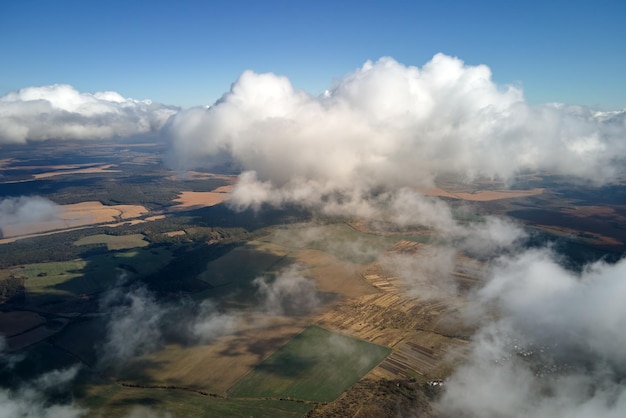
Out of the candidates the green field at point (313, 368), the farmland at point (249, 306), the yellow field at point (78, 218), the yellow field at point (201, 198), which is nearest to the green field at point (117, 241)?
the farmland at point (249, 306)

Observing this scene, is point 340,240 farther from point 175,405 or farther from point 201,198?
point 201,198

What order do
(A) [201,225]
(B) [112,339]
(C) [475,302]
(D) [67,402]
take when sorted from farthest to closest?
(A) [201,225]
(C) [475,302]
(B) [112,339]
(D) [67,402]

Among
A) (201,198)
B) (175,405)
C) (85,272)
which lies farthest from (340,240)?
(201,198)

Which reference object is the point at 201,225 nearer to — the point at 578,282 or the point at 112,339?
the point at 112,339

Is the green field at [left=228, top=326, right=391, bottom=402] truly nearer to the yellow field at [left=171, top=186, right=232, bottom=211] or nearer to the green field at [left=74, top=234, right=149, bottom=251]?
the green field at [left=74, top=234, right=149, bottom=251]

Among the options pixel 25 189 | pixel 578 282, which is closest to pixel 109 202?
pixel 25 189

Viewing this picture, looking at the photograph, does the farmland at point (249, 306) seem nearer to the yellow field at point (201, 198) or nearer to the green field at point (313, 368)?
the green field at point (313, 368)
